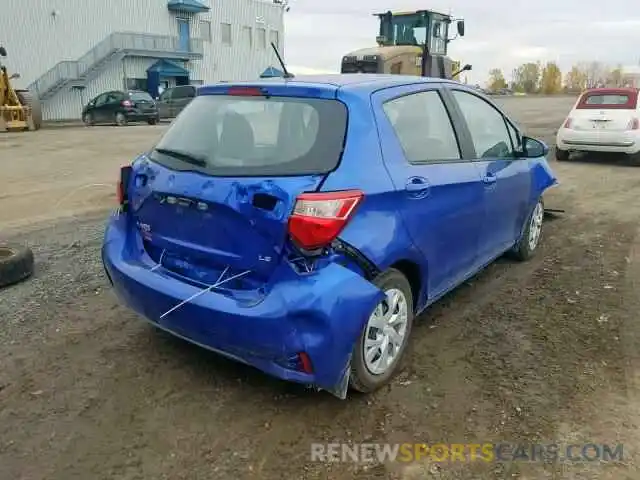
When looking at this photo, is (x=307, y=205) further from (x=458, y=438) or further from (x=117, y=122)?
(x=117, y=122)

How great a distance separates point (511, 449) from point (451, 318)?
1.52 m

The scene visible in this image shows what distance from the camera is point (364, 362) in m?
3.11

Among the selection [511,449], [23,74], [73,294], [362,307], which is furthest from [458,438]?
[23,74]

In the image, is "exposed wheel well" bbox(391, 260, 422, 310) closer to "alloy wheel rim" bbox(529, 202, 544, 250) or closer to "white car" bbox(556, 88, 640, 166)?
"alloy wheel rim" bbox(529, 202, 544, 250)

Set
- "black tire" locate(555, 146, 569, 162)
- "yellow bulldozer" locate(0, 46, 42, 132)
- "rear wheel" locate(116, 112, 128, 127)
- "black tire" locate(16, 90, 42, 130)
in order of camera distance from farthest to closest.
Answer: "rear wheel" locate(116, 112, 128, 127) → "black tire" locate(16, 90, 42, 130) → "yellow bulldozer" locate(0, 46, 42, 132) → "black tire" locate(555, 146, 569, 162)

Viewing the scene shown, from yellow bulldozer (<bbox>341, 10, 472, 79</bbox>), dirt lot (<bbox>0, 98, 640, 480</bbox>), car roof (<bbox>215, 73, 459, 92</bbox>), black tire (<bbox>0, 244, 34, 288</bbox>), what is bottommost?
dirt lot (<bbox>0, 98, 640, 480</bbox>)

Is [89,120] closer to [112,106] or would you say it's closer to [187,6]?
[112,106]

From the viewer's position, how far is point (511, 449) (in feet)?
9.23

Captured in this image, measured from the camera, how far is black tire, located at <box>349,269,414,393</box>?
3.05m

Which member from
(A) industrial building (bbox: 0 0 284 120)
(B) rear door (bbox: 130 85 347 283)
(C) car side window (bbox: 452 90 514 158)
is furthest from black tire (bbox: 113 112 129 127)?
(B) rear door (bbox: 130 85 347 283)

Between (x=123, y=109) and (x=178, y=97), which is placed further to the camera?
(x=178, y=97)

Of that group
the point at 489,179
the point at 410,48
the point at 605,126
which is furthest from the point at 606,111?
the point at 489,179

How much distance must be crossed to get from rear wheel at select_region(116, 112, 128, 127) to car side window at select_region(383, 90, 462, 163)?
23563 mm

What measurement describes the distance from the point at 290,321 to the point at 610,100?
11987 mm
